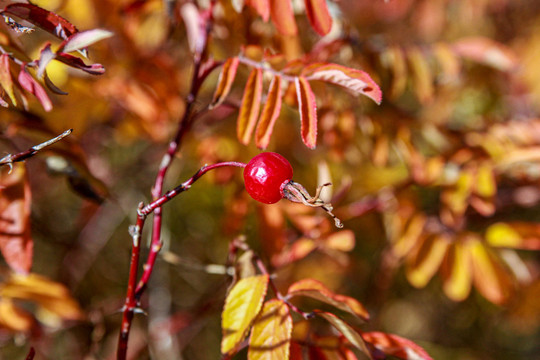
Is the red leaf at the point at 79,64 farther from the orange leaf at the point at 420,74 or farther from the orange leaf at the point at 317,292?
the orange leaf at the point at 420,74

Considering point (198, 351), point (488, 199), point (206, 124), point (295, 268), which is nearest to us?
point (488, 199)

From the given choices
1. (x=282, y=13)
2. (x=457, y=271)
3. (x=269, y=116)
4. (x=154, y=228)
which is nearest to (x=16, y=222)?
(x=154, y=228)

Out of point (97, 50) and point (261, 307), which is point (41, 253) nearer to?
point (97, 50)

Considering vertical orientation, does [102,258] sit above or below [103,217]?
below

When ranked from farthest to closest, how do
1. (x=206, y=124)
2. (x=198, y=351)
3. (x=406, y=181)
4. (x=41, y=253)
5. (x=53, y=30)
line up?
(x=41, y=253)
(x=198, y=351)
(x=206, y=124)
(x=406, y=181)
(x=53, y=30)

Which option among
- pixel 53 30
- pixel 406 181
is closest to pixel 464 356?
pixel 406 181

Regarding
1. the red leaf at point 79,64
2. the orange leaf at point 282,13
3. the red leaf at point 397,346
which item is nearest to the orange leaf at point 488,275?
the red leaf at point 397,346

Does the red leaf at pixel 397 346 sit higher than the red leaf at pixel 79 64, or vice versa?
the red leaf at pixel 79 64
